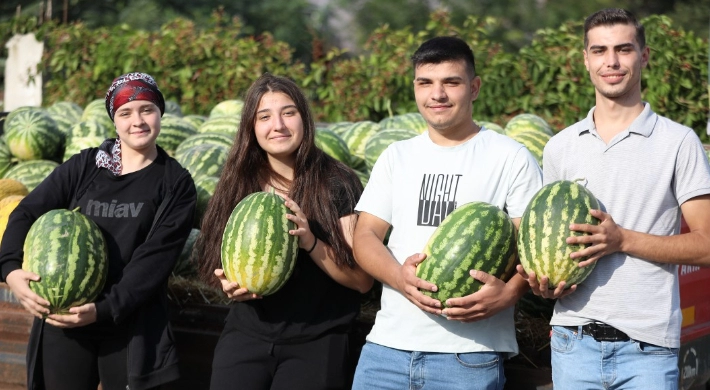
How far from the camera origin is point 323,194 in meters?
4.25

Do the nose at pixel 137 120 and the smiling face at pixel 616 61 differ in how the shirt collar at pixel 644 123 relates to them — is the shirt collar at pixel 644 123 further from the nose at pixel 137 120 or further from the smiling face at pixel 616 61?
the nose at pixel 137 120

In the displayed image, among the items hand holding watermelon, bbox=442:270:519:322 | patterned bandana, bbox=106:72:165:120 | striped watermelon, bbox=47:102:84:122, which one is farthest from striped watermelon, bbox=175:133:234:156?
hand holding watermelon, bbox=442:270:519:322

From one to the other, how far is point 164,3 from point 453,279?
22026 millimetres

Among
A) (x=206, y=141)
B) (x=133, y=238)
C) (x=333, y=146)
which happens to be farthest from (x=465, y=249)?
(x=206, y=141)

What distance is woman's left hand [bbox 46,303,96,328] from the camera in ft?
14.2

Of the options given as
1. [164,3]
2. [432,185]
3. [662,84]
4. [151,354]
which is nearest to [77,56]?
[662,84]

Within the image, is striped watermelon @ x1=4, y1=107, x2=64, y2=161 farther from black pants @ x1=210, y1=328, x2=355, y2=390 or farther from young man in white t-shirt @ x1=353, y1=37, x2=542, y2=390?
young man in white t-shirt @ x1=353, y1=37, x2=542, y2=390

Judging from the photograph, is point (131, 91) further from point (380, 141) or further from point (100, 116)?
point (100, 116)

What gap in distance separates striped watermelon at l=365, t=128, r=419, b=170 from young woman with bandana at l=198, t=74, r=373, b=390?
160cm

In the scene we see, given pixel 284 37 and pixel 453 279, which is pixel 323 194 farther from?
pixel 284 37

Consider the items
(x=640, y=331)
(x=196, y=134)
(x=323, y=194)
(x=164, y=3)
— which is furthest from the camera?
(x=164, y=3)

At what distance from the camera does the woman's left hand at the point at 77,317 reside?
4320 millimetres

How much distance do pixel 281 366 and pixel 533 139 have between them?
2.84 meters

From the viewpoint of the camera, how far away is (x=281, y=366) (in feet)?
13.4
